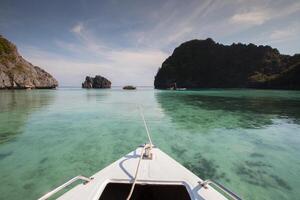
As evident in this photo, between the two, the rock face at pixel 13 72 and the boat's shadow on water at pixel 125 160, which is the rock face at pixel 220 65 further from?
the boat's shadow on water at pixel 125 160

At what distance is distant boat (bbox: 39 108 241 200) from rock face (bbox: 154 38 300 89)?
12532cm

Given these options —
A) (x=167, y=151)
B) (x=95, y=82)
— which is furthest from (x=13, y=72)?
(x=167, y=151)

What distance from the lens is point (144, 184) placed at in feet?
9.87

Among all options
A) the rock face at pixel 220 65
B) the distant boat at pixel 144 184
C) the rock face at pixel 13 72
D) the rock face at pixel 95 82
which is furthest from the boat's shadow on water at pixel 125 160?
the rock face at pixel 95 82

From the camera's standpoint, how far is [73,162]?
6.16m

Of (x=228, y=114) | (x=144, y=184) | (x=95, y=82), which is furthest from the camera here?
(x=95, y=82)

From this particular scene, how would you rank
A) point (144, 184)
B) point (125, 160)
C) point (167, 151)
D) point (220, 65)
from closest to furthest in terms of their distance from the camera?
1. point (144, 184)
2. point (125, 160)
3. point (167, 151)
4. point (220, 65)

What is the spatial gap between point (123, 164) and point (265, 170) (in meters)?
4.86

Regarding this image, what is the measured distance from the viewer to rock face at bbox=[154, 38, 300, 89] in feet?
420

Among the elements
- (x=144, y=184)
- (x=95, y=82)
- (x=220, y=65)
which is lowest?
(x=144, y=184)

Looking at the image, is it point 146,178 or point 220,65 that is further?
point 220,65

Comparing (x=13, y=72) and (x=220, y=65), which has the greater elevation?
(x=220, y=65)

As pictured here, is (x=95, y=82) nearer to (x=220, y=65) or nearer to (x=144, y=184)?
(x=220, y=65)

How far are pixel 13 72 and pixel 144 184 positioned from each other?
11326cm
